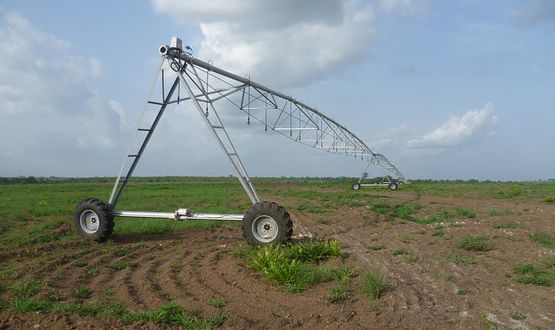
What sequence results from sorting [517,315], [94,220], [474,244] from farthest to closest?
[94,220]
[474,244]
[517,315]

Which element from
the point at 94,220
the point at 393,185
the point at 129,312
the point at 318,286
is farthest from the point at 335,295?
the point at 393,185

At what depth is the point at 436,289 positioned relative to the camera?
24.6ft

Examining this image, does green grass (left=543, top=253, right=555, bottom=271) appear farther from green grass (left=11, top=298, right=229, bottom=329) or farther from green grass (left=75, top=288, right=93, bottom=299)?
green grass (left=75, top=288, right=93, bottom=299)

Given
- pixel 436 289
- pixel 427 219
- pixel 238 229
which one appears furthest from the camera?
pixel 427 219

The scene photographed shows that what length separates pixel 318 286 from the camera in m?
7.56

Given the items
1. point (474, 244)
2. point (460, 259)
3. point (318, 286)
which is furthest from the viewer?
point (474, 244)

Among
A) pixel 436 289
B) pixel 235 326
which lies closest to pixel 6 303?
pixel 235 326

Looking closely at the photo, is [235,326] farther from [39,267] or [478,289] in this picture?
[39,267]

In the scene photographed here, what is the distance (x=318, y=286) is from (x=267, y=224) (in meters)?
3.21

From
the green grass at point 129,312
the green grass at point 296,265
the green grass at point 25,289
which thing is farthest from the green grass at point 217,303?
the green grass at point 25,289

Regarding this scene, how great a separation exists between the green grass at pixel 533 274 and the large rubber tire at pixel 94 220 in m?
9.81

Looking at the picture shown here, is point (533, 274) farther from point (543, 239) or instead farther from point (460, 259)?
point (543, 239)

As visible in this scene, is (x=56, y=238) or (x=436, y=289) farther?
(x=56, y=238)

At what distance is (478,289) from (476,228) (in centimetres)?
689
